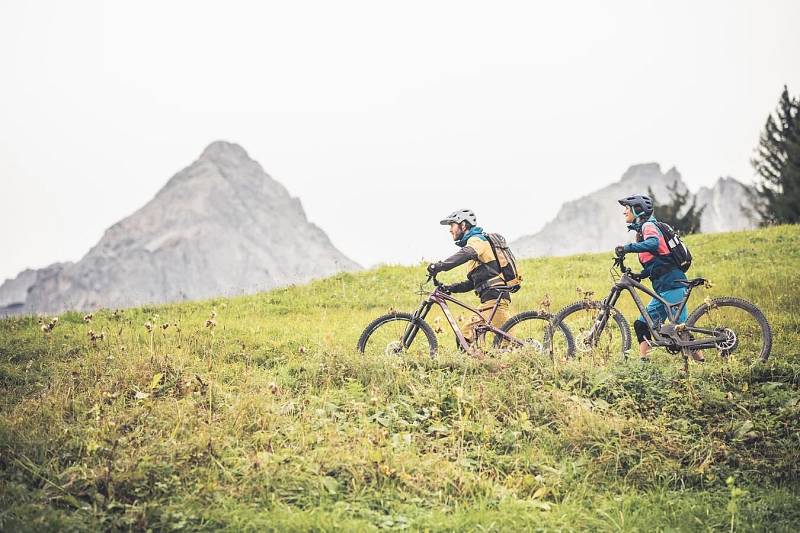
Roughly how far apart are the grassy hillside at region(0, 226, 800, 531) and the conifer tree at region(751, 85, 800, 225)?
39.2m

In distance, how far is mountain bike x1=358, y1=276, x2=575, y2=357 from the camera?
906 centimetres

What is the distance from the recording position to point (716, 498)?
18.9ft

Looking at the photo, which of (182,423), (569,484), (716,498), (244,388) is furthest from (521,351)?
(182,423)

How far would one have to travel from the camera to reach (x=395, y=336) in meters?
9.38

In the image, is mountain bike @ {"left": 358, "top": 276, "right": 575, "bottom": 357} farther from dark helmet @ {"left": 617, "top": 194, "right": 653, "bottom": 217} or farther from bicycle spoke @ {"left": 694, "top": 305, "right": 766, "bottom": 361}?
dark helmet @ {"left": 617, "top": 194, "right": 653, "bottom": 217}

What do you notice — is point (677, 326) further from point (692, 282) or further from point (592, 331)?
point (592, 331)

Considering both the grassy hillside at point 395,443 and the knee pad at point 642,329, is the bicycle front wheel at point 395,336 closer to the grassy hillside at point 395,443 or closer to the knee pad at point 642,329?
the grassy hillside at point 395,443

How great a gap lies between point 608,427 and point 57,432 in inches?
230

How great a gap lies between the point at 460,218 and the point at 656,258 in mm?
3036

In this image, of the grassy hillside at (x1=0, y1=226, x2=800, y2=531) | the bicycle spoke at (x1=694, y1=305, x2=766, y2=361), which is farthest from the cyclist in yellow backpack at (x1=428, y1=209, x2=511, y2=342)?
the bicycle spoke at (x1=694, y1=305, x2=766, y2=361)

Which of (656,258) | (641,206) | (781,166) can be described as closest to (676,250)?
(656,258)

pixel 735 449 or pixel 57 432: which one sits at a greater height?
pixel 57 432

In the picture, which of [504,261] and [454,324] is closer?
[454,324]

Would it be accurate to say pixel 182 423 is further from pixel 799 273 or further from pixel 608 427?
pixel 799 273
